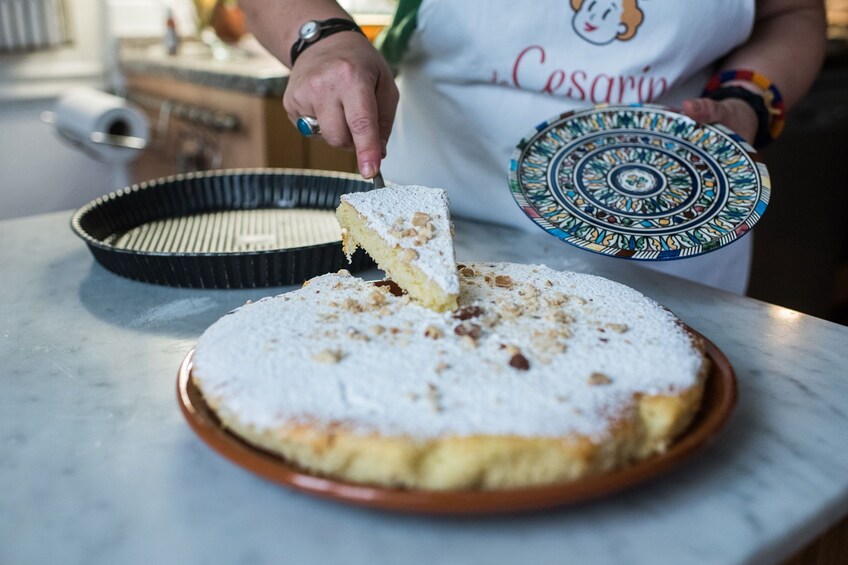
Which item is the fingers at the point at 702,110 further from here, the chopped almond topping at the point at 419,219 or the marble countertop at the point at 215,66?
the marble countertop at the point at 215,66

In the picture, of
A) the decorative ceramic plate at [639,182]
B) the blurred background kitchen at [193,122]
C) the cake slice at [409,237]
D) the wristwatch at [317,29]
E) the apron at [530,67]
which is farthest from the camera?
the blurred background kitchen at [193,122]

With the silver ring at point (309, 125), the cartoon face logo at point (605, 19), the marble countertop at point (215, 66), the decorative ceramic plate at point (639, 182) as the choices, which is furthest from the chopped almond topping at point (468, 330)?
the marble countertop at point (215, 66)

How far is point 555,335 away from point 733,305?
1.18 feet

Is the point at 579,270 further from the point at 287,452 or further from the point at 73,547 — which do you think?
the point at 73,547

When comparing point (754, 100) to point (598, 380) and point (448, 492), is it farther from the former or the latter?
point (448, 492)

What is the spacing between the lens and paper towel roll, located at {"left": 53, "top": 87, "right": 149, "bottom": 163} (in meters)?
2.07

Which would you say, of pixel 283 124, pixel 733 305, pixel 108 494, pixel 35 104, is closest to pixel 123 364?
pixel 108 494

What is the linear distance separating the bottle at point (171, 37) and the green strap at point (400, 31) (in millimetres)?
1571

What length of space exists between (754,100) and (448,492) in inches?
35.4

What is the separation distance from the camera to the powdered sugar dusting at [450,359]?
0.48 m

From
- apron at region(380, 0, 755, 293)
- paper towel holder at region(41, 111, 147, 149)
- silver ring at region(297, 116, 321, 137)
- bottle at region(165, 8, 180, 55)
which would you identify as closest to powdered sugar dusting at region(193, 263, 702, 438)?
silver ring at region(297, 116, 321, 137)

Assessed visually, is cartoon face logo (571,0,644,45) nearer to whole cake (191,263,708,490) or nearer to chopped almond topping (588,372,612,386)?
whole cake (191,263,708,490)

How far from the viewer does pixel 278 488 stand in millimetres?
497

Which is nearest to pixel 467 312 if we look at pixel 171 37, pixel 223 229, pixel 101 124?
pixel 223 229
